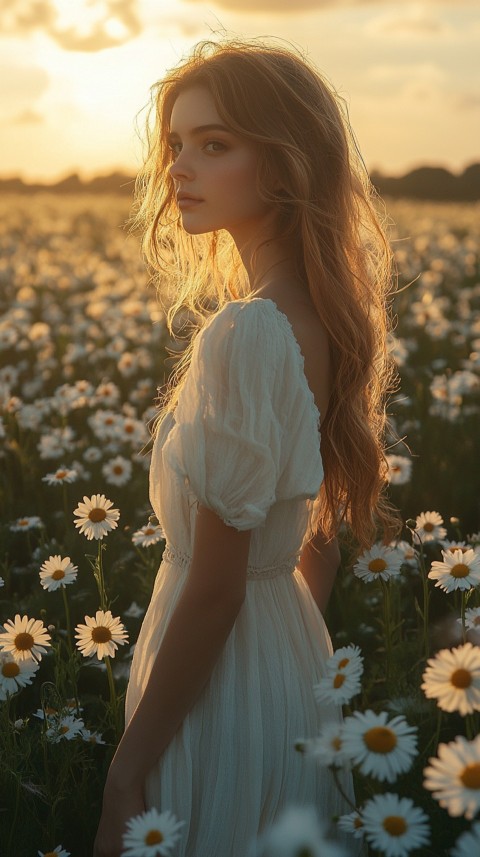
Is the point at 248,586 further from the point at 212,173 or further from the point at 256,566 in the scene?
the point at 212,173

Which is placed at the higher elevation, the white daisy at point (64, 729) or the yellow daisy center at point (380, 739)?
the white daisy at point (64, 729)

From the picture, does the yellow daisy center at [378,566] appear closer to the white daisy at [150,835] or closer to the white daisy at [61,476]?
the white daisy at [150,835]

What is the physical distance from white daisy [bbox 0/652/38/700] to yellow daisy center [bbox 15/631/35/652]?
0.11 ft

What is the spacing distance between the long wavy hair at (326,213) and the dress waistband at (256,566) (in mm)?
301

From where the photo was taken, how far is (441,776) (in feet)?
4.17

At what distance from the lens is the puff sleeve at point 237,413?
1818 millimetres

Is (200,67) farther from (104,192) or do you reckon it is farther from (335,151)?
(104,192)

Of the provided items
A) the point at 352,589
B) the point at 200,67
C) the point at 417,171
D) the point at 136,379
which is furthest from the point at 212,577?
the point at 417,171

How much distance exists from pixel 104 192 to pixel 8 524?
5613 cm

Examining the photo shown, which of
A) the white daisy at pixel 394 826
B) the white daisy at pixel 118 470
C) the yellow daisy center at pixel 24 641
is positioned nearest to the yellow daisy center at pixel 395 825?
the white daisy at pixel 394 826

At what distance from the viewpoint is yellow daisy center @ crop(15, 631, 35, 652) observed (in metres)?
2.48

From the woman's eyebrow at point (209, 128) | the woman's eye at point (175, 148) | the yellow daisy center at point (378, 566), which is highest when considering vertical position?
the woman's eye at point (175, 148)

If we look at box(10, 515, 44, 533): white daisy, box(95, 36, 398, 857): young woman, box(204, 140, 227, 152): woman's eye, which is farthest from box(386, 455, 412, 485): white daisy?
box(204, 140, 227, 152): woman's eye

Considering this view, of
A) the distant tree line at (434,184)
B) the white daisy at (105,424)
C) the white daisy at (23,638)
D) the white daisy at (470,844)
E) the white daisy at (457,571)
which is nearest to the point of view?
the white daisy at (470,844)
